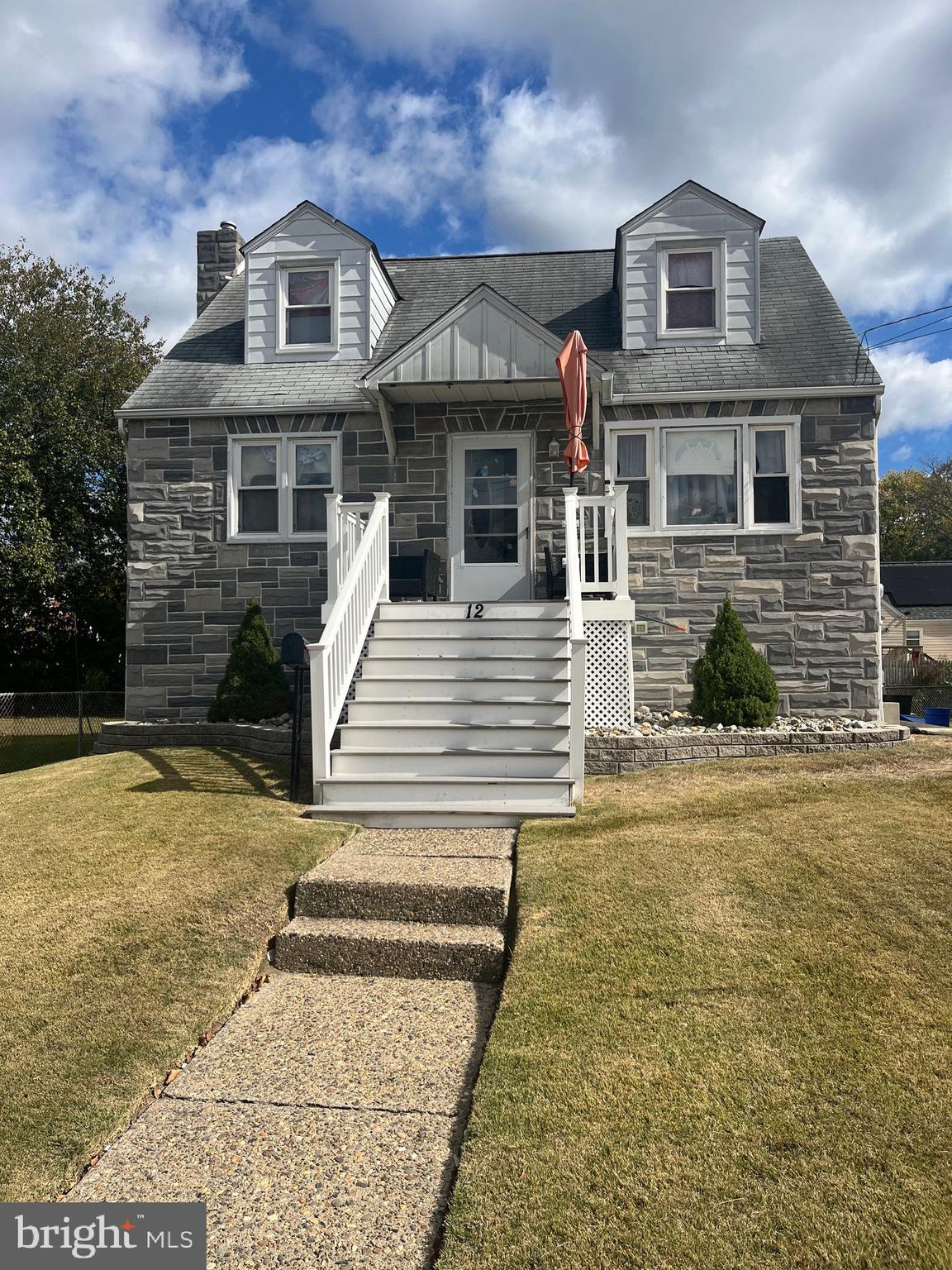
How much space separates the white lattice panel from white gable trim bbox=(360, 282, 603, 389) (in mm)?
3030

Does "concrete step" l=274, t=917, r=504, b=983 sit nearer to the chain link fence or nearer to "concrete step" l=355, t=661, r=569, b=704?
"concrete step" l=355, t=661, r=569, b=704

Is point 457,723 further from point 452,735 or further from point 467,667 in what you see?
point 467,667

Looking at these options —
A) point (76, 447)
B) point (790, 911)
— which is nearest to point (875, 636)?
point (790, 911)

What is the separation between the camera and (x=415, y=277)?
1288cm

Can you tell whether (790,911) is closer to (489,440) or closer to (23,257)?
(489,440)

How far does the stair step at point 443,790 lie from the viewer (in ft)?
20.7

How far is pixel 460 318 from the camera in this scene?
9516 millimetres

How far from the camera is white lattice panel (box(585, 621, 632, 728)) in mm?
8742

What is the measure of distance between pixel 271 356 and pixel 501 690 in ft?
20.9

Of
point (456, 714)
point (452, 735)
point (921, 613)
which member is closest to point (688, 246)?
point (456, 714)

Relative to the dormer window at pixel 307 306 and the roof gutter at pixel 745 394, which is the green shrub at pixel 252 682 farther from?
the roof gutter at pixel 745 394

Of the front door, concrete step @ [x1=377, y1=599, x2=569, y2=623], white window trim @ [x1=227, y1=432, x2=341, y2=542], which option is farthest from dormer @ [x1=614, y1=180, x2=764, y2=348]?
concrete step @ [x1=377, y1=599, x2=569, y2=623]

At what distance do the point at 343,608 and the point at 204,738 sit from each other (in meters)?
3.51
